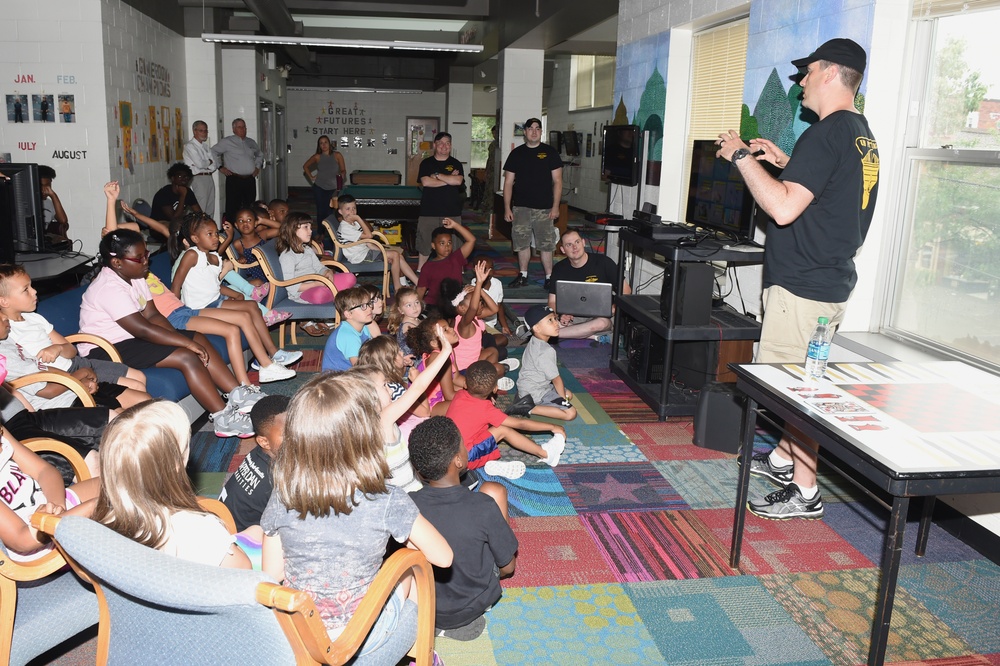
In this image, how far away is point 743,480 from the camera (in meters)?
3.01

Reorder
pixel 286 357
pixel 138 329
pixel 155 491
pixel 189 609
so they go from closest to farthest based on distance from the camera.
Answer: pixel 189 609
pixel 155 491
pixel 138 329
pixel 286 357

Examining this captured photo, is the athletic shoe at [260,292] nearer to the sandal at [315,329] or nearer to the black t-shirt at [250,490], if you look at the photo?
the sandal at [315,329]

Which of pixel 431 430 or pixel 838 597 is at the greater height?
pixel 431 430

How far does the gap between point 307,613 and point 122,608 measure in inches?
17.2

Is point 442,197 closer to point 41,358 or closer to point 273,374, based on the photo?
point 273,374

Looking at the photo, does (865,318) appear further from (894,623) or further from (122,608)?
(122,608)

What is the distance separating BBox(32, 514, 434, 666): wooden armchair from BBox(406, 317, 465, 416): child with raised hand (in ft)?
8.39

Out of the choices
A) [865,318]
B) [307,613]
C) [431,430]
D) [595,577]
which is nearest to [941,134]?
[865,318]

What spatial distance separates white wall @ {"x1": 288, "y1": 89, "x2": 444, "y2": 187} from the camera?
22.9 meters

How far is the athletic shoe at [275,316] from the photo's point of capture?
562cm

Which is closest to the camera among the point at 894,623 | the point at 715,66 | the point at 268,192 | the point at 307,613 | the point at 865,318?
the point at 307,613

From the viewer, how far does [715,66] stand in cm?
586

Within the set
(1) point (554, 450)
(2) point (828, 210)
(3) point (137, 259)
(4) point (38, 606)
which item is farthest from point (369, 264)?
(4) point (38, 606)

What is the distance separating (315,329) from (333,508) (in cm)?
486
